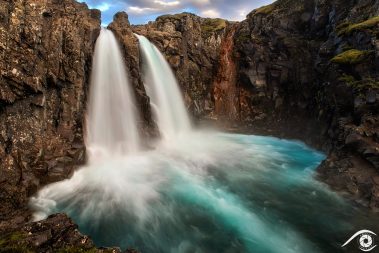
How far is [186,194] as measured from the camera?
845 inches

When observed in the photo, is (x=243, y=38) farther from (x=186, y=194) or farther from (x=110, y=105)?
(x=186, y=194)

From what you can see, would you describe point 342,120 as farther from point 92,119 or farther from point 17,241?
point 17,241

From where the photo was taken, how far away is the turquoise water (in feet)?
53.1

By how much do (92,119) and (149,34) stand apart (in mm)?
16546

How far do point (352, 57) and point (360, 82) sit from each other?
2996mm

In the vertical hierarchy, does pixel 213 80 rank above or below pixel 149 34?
below

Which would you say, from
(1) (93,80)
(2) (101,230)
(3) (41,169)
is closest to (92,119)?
(1) (93,80)

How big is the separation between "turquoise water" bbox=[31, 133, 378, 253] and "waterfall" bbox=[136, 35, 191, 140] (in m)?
7.05

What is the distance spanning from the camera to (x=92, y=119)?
27281 mm

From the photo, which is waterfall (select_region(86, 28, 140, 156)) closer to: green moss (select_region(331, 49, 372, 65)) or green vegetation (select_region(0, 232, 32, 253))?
green vegetation (select_region(0, 232, 32, 253))

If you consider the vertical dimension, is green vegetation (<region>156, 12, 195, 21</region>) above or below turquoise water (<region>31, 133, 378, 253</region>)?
above
